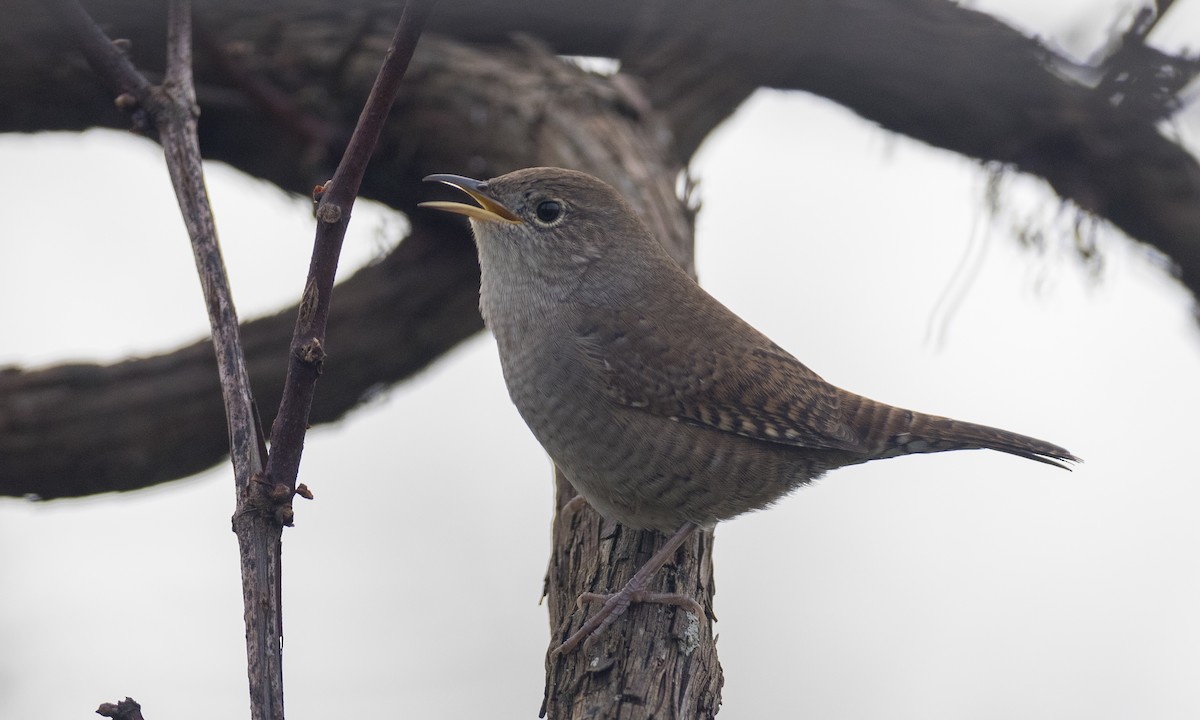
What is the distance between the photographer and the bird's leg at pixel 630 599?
291 cm

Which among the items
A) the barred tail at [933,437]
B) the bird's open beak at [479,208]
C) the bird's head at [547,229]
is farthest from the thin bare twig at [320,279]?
the barred tail at [933,437]

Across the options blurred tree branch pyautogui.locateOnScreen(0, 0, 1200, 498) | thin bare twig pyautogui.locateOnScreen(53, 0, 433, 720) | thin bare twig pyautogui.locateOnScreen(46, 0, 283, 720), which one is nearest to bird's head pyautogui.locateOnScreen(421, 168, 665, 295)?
blurred tree branch pyautogui.locateOnScreen(0, 0, 1200, 498)

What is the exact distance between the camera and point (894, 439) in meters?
3.47

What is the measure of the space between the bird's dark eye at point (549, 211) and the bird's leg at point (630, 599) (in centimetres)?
112

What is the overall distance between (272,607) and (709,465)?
5.93ft

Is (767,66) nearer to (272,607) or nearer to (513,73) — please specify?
(513,73)

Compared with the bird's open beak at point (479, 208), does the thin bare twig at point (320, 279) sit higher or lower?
lower

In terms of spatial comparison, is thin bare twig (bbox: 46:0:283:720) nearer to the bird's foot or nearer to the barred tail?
the bird's foot

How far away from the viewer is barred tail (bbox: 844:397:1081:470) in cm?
342

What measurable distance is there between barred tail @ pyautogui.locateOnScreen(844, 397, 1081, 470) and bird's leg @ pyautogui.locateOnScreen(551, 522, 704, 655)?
738 mm

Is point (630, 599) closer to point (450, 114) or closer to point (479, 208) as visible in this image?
point (479, 208)

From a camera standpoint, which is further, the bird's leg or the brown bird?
the brown bird

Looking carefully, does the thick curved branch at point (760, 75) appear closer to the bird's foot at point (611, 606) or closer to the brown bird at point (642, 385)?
the brown bird at point (642, 385)

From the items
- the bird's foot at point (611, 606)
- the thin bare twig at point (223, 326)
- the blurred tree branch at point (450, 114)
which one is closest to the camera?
the thin bare twig at point (223, 326)
